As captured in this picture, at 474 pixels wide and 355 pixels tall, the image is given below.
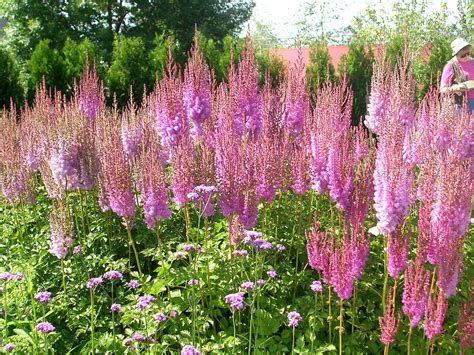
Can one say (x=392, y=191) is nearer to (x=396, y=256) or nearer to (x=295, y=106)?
(x=396, y=256)

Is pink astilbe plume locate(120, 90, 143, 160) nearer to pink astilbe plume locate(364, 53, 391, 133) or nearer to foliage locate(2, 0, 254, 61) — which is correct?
pink astilbe plume locate(364, 53, 391, 133)

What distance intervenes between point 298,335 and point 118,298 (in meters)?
1.33

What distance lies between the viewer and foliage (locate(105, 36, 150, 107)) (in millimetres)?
13516

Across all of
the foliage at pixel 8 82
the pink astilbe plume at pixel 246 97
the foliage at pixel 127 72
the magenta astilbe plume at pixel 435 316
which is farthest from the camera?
the foliage at pixel 127 72

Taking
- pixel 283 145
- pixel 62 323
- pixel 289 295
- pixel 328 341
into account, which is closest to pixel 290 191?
pixel 283 145

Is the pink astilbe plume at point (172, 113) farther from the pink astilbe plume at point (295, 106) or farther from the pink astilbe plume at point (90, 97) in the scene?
the pink astilbe plume at point (90, 97)

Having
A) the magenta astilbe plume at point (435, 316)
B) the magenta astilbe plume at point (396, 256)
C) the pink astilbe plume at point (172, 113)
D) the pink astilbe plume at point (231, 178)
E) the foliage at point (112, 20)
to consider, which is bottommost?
the magenta astilbe plume at point (435, 316)

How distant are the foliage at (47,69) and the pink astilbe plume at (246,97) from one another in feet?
31.2

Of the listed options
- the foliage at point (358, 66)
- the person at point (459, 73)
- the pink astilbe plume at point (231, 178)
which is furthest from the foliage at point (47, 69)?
the pink astilbe plume at point (231, 178)

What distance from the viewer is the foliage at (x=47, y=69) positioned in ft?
41.8

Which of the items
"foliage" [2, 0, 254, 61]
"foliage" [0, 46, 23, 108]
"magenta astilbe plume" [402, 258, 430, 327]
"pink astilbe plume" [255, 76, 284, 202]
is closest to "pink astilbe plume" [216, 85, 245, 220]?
"pink astilbe plume" [255, 76, 284, 202]

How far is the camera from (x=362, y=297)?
12.0ft

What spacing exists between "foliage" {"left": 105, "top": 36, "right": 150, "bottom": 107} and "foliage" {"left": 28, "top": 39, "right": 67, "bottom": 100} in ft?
3.78

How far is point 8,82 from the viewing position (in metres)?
12.7
